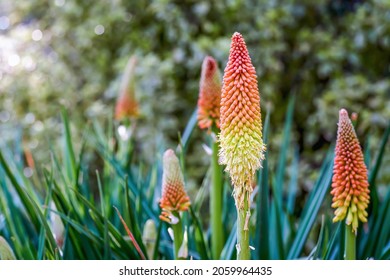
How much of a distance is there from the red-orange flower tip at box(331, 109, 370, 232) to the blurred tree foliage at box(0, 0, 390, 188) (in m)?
1.10

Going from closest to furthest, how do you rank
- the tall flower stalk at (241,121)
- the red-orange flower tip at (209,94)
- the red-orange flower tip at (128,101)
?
the tall flower stalk at (241,121) < the red-orange flower tip at (209,94) < the red-orange flower tip at (128,101)

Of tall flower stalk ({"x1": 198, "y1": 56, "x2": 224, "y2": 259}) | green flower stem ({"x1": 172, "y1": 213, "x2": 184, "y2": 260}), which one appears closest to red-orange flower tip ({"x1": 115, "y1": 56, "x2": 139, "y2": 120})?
tall flower stalk ({"x1": 198, "y1": 56, "x2": 224, "y2": 259})

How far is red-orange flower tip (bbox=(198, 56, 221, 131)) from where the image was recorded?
2.58 ft

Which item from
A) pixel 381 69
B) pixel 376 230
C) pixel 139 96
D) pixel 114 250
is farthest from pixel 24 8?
pixel 376 230

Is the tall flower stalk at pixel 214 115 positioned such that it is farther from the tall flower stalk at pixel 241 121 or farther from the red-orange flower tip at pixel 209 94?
the tall flower stalk at pixel 241 121

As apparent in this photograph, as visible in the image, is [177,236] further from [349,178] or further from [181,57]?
[181,57]

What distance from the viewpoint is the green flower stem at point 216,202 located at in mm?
790

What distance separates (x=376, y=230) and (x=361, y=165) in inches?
8.6

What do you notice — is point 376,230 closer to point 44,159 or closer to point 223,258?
point 223,258

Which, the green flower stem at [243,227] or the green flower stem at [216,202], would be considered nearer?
the green flower stem at [243,227]

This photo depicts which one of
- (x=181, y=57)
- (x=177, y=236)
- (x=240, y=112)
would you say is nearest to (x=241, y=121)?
(x=240, y=112)

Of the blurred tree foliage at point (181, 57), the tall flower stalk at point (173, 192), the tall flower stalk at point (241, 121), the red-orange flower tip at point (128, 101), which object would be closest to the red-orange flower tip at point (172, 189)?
the tall flower stalk at point (173, 192)

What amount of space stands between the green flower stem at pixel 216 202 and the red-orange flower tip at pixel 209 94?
0.03 m

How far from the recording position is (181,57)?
5.99 ft
